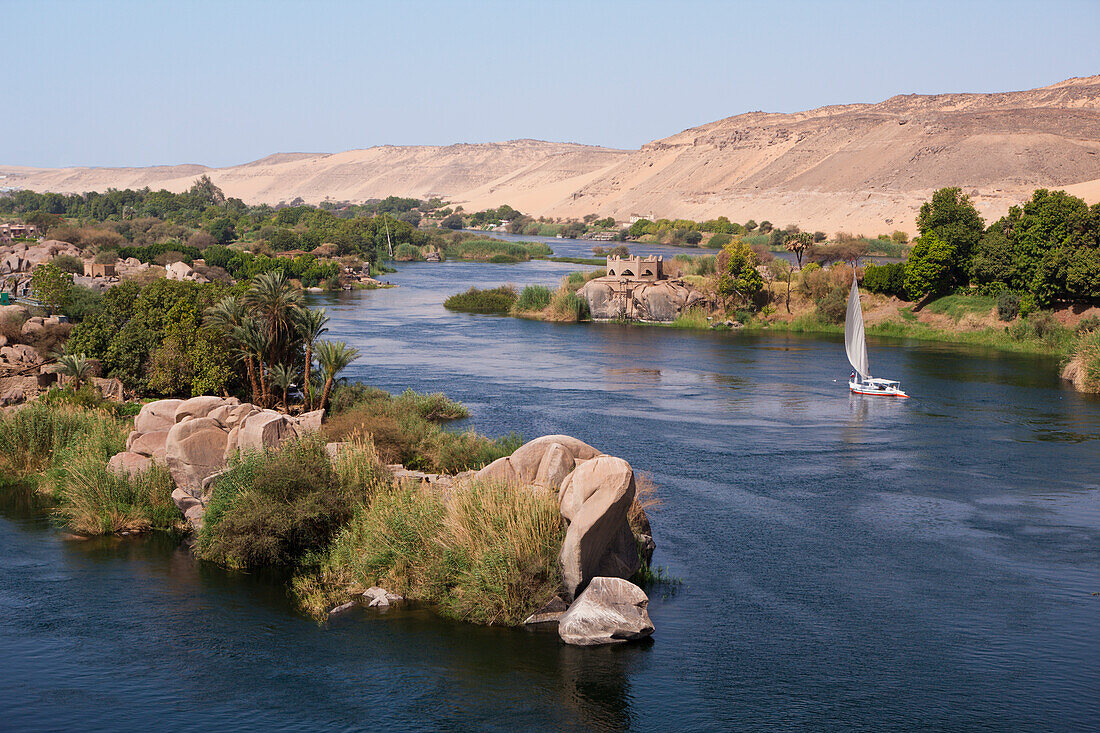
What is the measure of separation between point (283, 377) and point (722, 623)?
20084 millimetres

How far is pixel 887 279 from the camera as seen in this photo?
6450 cm

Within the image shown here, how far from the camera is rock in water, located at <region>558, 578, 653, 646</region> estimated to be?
17953mm

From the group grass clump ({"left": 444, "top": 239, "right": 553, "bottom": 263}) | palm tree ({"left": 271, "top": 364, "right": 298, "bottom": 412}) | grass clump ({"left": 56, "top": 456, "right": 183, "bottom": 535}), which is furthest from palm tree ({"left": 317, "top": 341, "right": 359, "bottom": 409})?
grass clump ({"left": 444, "top": 239, "right": 553, "bottom": 263})

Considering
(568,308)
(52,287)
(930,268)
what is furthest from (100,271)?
(930,268)

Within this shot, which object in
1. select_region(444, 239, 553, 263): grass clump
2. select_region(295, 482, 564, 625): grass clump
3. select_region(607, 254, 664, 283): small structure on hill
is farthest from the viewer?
select_region(444, 239, 553, 263): grass clump

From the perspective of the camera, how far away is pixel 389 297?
274ft

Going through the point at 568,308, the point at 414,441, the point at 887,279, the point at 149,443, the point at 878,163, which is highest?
the point at 878,163

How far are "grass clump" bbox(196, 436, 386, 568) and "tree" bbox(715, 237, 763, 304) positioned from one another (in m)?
48.7

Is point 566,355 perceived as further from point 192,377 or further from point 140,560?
point 140,560

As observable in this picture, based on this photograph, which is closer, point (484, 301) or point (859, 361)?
point (859, 361)

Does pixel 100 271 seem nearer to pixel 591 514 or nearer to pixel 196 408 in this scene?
pixel 196 408

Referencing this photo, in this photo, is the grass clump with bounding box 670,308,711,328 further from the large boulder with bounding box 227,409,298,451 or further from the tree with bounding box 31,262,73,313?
the large boulder with bounding box 227,409,298,451

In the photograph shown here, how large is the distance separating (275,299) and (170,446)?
10748 mm

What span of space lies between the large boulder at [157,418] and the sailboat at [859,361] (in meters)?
29.3
